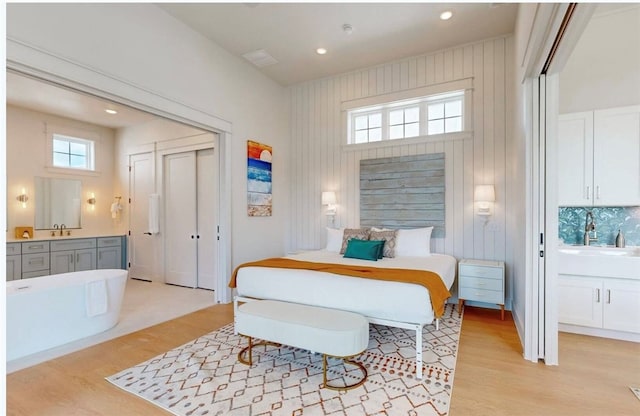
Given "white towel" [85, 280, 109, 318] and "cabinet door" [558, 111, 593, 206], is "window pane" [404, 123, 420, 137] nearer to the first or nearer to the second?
"cabinet door" [558, 111, 593, 206]

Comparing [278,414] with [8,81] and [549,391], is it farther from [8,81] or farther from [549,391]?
[8,81]

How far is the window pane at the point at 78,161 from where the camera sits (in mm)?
5547

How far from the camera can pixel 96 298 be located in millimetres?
3008

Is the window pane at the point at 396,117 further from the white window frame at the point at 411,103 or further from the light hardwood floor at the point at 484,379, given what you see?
the light hardwood floor at the point at 484,379

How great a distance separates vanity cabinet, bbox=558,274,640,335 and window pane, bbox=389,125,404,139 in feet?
8.58

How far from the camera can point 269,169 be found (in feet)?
16.3

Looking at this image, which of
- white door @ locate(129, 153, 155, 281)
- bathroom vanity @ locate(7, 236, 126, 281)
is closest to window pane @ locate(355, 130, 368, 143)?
white door @ locate(129, 153, 155, 281)

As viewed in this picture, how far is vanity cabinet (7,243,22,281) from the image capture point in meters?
4.33

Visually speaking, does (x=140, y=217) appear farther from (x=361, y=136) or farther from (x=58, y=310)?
(x=361, y=136)

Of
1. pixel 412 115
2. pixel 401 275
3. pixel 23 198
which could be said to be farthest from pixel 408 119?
pixel 23 198

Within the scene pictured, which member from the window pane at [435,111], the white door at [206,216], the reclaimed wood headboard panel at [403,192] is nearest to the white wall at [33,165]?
the white door at [206,216]

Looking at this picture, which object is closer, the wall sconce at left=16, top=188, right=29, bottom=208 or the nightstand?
the nightstand

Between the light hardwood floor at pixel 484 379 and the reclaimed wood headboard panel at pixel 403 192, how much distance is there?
63.9 inches

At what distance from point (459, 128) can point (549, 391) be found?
10.3ft
